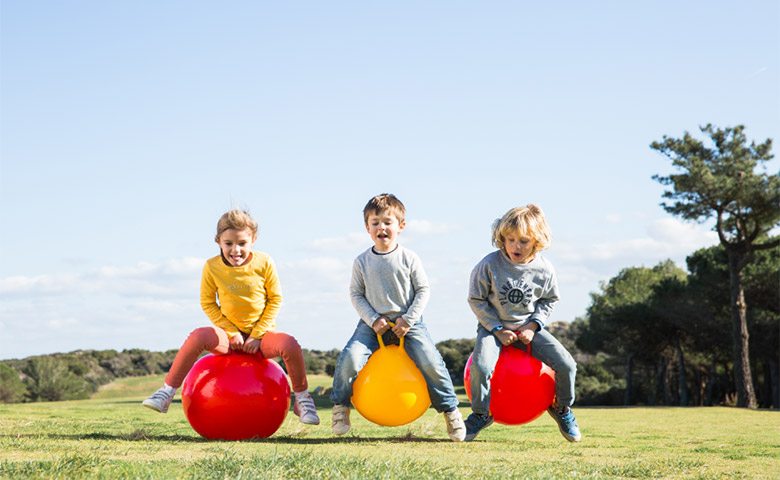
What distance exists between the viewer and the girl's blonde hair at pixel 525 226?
26.3ft

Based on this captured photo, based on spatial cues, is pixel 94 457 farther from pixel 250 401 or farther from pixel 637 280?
pixel 637 280

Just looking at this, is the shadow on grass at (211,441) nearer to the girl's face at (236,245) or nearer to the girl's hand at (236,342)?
the girl's hand at (236,342)

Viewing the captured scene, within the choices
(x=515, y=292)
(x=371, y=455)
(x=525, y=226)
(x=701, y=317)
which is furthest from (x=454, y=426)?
(x=701, y=317)

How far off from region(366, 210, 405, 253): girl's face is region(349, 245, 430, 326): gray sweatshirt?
0.08 meters

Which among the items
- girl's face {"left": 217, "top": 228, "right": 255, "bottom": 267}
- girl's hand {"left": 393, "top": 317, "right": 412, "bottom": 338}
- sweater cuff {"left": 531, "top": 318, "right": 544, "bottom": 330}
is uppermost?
girl's face {"left": 217, "top": 228, "right": 255, "bottom": 267}

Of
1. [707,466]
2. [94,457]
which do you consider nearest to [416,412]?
[707,466]

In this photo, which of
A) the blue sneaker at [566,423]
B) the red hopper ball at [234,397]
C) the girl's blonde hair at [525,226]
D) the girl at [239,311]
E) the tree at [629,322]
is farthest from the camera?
the tree at [629,322]

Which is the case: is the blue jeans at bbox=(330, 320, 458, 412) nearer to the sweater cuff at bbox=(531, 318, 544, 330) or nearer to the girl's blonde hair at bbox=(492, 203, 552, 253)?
the sweater cuff at bbox=(531, 318, 544, 330)

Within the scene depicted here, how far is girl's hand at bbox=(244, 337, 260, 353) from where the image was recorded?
7.82 m

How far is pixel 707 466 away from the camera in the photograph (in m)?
6.57

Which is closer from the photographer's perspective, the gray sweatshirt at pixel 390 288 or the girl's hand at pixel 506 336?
the gray sweatshirt at pixel 390 288

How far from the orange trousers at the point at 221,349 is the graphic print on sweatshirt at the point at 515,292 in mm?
2072

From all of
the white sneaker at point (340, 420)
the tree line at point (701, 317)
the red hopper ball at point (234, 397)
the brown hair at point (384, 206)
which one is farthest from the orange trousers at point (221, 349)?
the tree line at point (701, 317)

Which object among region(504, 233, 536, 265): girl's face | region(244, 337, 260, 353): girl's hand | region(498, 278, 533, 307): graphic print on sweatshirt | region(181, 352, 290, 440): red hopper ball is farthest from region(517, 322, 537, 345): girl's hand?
region(244, 337, 260, 353): girl's hand
